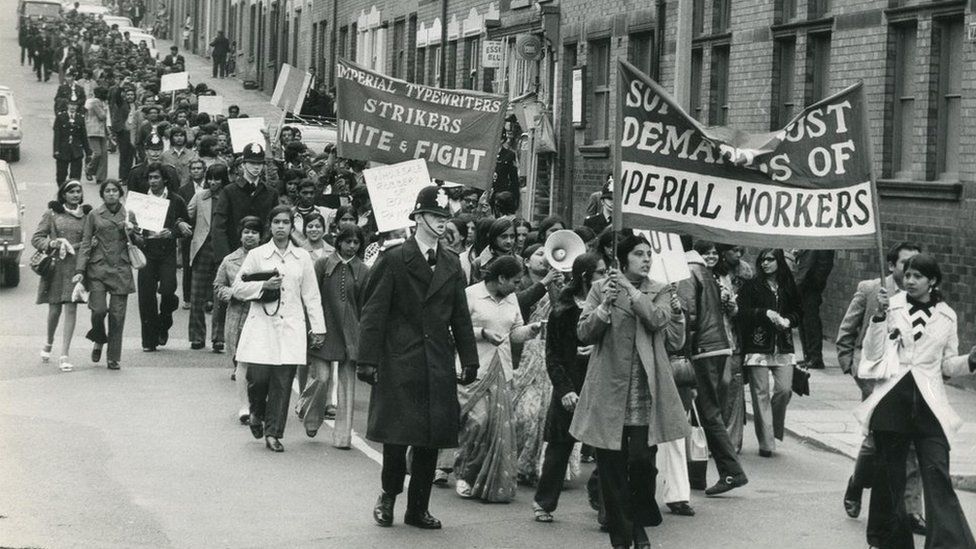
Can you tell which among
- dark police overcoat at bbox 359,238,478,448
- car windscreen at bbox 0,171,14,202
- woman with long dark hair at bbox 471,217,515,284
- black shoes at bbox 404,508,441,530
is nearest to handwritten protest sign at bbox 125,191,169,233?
car windscreen at bbox 0,171,14,202

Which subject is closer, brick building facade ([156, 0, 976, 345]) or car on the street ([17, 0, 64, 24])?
brick building facade ([156, 0, 976, 345])

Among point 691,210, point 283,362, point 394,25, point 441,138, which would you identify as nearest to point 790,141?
point 691,210

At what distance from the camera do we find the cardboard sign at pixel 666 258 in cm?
1000

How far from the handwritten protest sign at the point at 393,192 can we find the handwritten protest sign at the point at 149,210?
385 centimetres

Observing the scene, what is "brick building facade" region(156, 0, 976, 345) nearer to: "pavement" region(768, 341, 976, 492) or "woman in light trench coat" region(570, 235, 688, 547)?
"pavement" region(768, 341, 976, 492)

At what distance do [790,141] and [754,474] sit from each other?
3.31 metres

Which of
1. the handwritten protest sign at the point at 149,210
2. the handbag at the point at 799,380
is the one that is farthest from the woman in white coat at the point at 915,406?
the handwritten protest sign at the point at 149,210

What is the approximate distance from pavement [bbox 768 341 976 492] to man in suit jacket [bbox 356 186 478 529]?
3385mm

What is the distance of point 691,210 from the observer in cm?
985

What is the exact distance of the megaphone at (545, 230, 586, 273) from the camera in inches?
450

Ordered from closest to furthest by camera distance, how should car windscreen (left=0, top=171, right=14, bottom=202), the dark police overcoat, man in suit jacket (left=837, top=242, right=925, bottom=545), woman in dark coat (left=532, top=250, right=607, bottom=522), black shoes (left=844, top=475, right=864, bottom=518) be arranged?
the dark police overcoat < man in suit jacket (left=837, top=242, right=925, bottom=545) < woman in dark coat (left=532, top=250, right=607, bottom=522) < black shoes (left=844, top=475, right=864, bottom=518) < car windscreen (left=0, top=171, right=14, bottom=202)

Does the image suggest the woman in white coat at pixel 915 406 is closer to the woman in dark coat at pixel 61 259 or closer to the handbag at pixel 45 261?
the woman in dark coat at pixel 61 259

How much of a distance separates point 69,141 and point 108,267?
726 inches

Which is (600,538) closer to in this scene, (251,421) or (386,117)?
(251,421)
